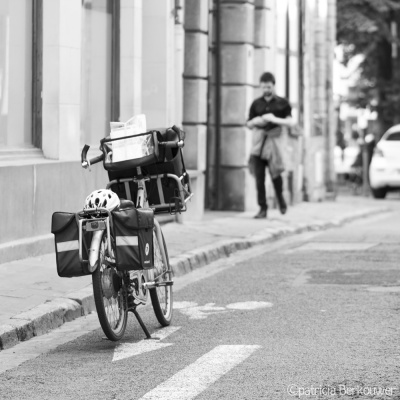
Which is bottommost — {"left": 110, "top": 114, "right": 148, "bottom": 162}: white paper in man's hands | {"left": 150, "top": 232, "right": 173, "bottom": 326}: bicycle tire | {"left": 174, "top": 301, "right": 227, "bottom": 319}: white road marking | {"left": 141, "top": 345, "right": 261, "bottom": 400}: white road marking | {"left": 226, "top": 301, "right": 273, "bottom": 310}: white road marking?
{"left": 174, "top": 301, "right": 227, "bottom": 319}: white road marking

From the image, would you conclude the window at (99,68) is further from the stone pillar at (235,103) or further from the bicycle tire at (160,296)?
the bicycle tire at (160,296)

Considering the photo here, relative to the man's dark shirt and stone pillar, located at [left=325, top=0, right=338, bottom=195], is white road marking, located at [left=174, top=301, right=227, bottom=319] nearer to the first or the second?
the man's dark shirt

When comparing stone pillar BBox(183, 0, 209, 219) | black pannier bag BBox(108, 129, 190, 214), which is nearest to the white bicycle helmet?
black pannier bag BBox(108, 129, 190, 214)

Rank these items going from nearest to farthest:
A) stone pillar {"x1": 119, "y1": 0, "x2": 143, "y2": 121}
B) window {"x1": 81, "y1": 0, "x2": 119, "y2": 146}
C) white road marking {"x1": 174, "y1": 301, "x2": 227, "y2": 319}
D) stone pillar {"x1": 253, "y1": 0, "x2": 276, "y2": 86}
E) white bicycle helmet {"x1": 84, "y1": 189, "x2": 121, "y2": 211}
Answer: white bicycle helmet {"x1": 84, "y1": 189, "x2": 121, "y2": 211} → white road marking {"x1": 174, "y1": 301, "x2": 227, "y2": 319} → window {"x1": 81, "y1": 0, "x2": 119, "y2": 146} → stone pillar {"x1": 119, "y1": 0, "x2": 143, "y2": 121} → stone pillar {"x1": 253, "y1": 0, "x2": 276, "y2": 86}

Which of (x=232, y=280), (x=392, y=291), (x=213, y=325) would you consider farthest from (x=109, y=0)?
(x=213, y=325)

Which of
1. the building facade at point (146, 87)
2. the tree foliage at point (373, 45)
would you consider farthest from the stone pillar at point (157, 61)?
the tree foliage at point (373, 45)

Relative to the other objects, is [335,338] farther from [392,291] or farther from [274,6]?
[274,6]

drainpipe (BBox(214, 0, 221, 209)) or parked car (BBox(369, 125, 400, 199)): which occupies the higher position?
drainpipe (BBox(214, 0, 221, 209))

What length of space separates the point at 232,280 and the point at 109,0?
492cm

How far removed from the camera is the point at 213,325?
8969 mm

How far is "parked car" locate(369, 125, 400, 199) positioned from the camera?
2916cm

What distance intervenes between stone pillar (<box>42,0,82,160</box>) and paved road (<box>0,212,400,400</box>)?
2113mm

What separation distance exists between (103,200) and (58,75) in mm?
5322

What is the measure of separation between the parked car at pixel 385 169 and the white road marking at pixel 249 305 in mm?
19350
